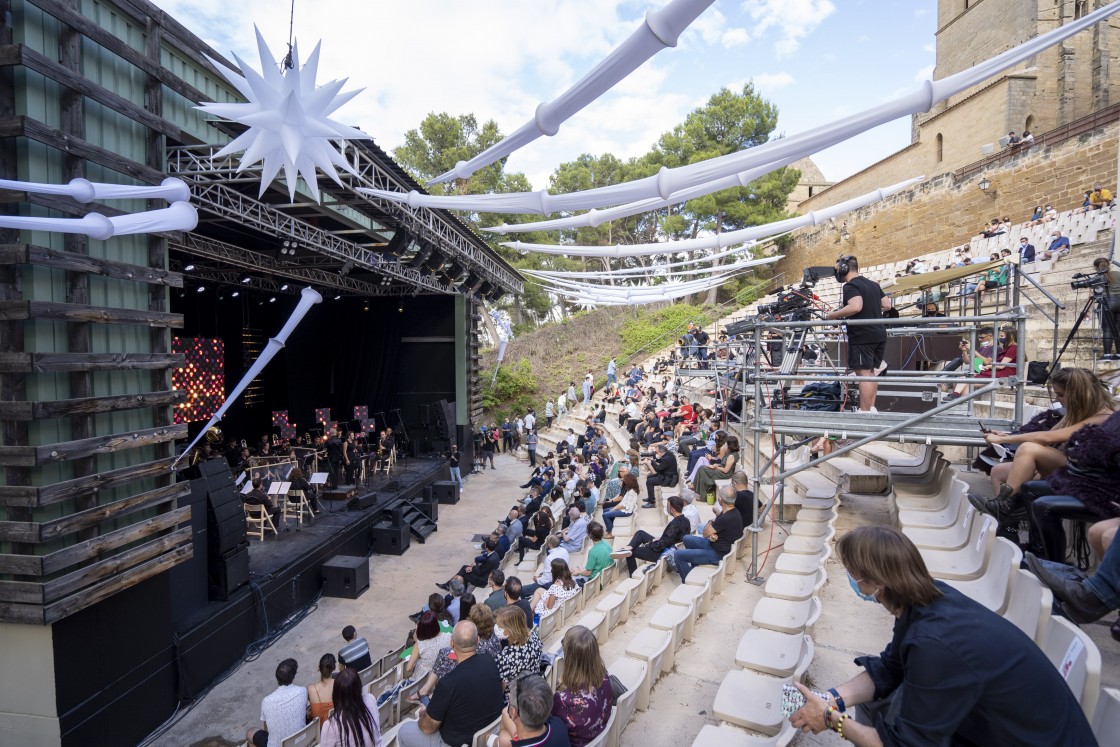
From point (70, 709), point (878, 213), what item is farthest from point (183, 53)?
point (878, 213)

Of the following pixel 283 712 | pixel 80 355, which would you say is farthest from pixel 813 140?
pixel 80 355

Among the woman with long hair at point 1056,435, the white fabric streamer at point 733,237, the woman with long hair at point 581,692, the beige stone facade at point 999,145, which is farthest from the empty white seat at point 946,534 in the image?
the beige stone facade at point 999,145

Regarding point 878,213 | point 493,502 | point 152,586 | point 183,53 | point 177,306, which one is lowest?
point 493,502

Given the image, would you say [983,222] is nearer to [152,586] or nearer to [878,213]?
[878,213]

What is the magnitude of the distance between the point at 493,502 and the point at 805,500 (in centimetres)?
914

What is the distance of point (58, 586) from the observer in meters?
4.70

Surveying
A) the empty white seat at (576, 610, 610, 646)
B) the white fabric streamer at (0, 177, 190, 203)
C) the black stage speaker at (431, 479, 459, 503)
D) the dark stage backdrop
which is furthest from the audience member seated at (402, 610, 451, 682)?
the dark stage backdrop

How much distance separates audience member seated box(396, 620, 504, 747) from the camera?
2.94 meters

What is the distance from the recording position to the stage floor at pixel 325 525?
8094mm

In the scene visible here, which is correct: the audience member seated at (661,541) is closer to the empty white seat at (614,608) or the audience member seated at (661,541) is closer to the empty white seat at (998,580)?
the empty white seat at (614,608)

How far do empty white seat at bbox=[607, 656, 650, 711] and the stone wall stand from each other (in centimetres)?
1682

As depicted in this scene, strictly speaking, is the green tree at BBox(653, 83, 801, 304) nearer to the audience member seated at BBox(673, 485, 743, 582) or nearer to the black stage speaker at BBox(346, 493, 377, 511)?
the black stage speaker at BBox(346, 493, 377, 511)

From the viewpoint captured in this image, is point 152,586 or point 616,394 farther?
point 616,394

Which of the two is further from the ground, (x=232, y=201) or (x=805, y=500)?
(x=232, y=201)
